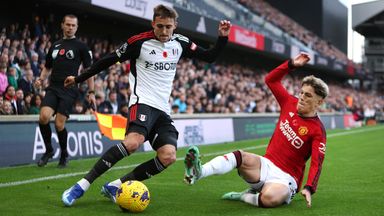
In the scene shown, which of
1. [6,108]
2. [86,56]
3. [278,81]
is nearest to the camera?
[278,81]

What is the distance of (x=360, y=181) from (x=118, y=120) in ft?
20.1

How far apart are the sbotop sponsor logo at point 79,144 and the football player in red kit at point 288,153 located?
5401 millimetres

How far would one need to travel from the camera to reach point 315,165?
218 inches

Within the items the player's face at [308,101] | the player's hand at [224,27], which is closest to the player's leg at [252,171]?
the player's face at [308,101]

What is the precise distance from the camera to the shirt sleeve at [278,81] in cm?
605

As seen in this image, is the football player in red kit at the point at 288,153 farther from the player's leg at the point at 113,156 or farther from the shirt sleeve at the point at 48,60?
the shirt sleeve at the point at 48,60

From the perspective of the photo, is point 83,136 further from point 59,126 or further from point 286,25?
point 286,25

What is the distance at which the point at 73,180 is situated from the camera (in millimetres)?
7977

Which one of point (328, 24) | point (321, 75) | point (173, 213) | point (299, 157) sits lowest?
point (173, 213)

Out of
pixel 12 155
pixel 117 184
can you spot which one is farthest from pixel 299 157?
pixel 12 155

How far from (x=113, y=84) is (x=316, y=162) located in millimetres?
10548

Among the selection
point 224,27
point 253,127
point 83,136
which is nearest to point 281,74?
point 224,27

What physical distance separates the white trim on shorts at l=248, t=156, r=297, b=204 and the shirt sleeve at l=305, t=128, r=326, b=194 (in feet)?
1.32

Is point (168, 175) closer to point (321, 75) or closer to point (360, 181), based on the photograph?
point (360, 181)
